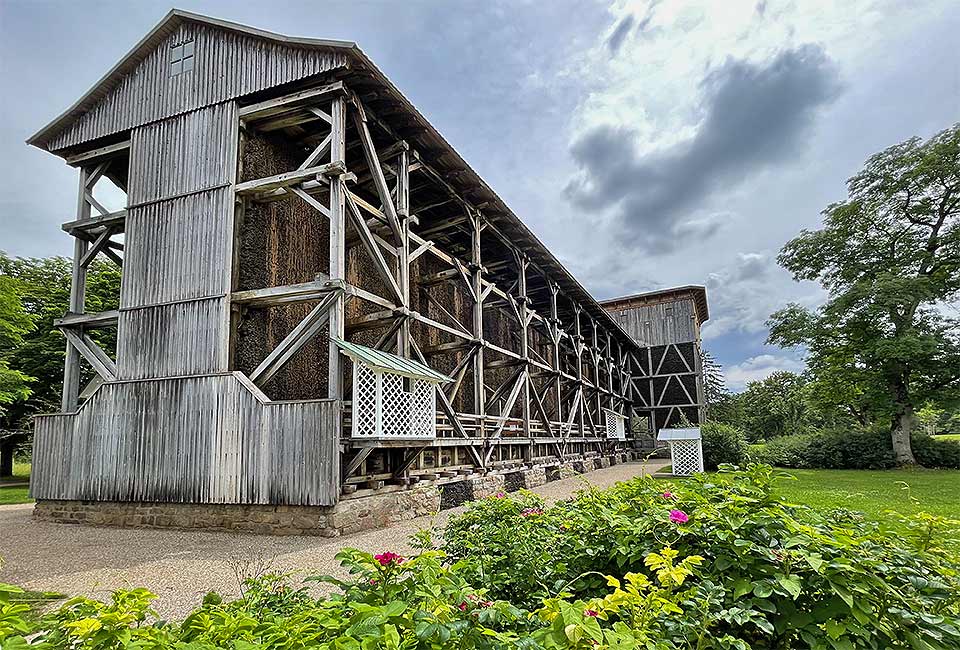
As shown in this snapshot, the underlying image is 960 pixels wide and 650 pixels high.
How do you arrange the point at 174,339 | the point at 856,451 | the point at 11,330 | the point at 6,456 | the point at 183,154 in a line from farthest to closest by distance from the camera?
the point at 6,456 → the point at 856,451 → the point at 11,330 → the point at 183,154 → the point at 174,339

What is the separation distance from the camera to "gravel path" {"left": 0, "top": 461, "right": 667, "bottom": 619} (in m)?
4.91

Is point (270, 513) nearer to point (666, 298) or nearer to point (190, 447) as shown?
point (190, 447)

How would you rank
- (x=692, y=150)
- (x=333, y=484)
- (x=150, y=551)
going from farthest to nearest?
(x=692, y=150) < (x=333, y=484) < (x=150, y=551)

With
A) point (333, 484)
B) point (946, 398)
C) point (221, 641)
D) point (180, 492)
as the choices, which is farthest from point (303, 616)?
point (946, 398)

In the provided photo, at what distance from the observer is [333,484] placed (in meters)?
7.12

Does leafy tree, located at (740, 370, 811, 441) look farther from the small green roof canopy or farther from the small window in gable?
the small window in gable

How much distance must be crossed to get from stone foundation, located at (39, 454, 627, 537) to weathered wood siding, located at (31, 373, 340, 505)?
15 cm

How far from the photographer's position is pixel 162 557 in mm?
6062

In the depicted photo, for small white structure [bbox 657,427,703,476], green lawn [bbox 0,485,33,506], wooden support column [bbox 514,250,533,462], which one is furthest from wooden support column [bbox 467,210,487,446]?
green lawn [bbox 0,485,33,506]

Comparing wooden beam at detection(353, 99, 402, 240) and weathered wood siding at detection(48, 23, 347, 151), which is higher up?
weathered wood siding at detection(48, 23, 347, 151)

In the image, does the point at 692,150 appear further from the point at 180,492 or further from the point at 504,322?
the point at 180,492

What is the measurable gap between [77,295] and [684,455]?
14.1 metres

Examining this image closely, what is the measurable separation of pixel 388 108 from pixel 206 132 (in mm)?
3061

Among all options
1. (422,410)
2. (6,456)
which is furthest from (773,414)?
(6,456)
